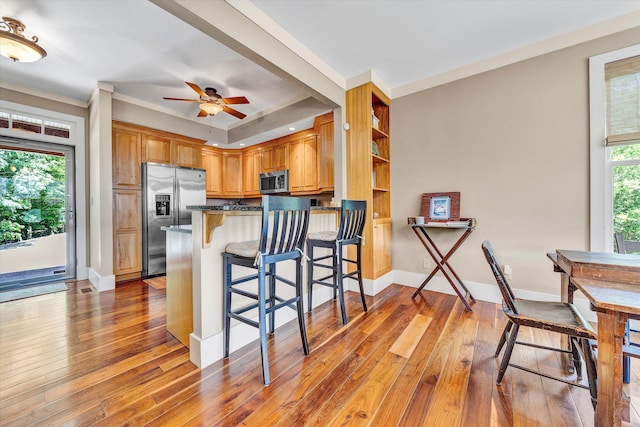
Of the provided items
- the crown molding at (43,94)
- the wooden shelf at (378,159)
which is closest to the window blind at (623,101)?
the wooden shelf at (378,159)

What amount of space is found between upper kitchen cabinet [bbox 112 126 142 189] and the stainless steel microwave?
76.7 inches

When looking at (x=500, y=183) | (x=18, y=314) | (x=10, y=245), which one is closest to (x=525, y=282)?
(x=500, y=183)

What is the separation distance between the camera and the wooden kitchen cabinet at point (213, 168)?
5.12m

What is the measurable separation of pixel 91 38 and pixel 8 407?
9.81 ft

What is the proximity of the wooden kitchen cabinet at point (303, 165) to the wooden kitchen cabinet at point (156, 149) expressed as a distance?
2.06 metres

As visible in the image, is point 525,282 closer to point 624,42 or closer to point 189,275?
point 624,42

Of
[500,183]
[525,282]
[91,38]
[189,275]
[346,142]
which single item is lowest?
[525,282]

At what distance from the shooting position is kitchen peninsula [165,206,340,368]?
1689 mm

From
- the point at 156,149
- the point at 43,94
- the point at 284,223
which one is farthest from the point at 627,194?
the point at 43,94

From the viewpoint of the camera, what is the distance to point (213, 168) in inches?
206

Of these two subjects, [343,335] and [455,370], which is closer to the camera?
[455,370]

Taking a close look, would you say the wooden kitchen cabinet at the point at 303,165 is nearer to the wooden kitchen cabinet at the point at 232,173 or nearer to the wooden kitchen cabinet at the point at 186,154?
the wooden kitchen cabinet at the point at 232,173

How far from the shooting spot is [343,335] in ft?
6.79

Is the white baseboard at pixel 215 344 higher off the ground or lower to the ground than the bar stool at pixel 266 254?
lower
